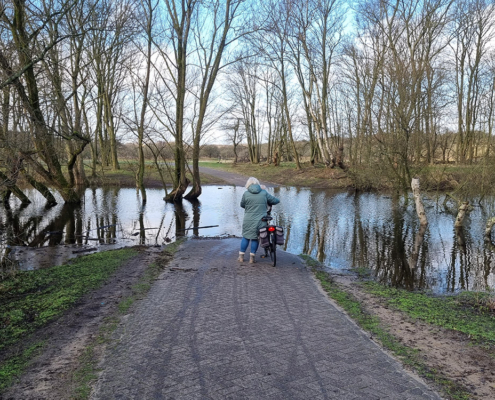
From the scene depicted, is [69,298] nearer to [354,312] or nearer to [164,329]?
[164,329]

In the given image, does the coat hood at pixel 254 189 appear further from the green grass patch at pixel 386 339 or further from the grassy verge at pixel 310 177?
the grassy verge at pixel 310 177

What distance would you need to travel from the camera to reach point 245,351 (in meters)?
4.71

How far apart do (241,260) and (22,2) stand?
35.5ft

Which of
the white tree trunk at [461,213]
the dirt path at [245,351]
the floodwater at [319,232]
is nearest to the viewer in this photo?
the dirt path at [245,351]

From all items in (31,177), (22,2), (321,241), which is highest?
(22,2)

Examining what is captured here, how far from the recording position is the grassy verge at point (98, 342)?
13.0 ft

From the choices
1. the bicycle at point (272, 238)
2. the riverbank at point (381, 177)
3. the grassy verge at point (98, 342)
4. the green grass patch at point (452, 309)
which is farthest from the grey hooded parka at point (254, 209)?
the riverbank at point (381, 177)

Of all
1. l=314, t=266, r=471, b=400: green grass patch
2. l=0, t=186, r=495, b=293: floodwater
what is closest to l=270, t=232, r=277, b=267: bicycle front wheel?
l=314, t=266, r=471, b=400: green grass patch

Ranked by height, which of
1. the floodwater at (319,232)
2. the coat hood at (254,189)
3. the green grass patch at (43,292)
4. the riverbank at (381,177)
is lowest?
the floodwater at (319,232)

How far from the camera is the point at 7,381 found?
4.09 meters

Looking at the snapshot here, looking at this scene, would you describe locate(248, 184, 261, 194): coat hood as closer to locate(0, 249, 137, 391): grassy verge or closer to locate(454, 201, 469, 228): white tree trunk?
locate(0, 249, 137, 391): grassy verge

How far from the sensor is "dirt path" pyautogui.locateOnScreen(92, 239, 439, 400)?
3.93m

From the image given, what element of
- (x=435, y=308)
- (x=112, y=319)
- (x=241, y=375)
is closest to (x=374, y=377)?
(x=241, y=375)

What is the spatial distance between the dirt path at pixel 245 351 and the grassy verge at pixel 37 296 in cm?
101
